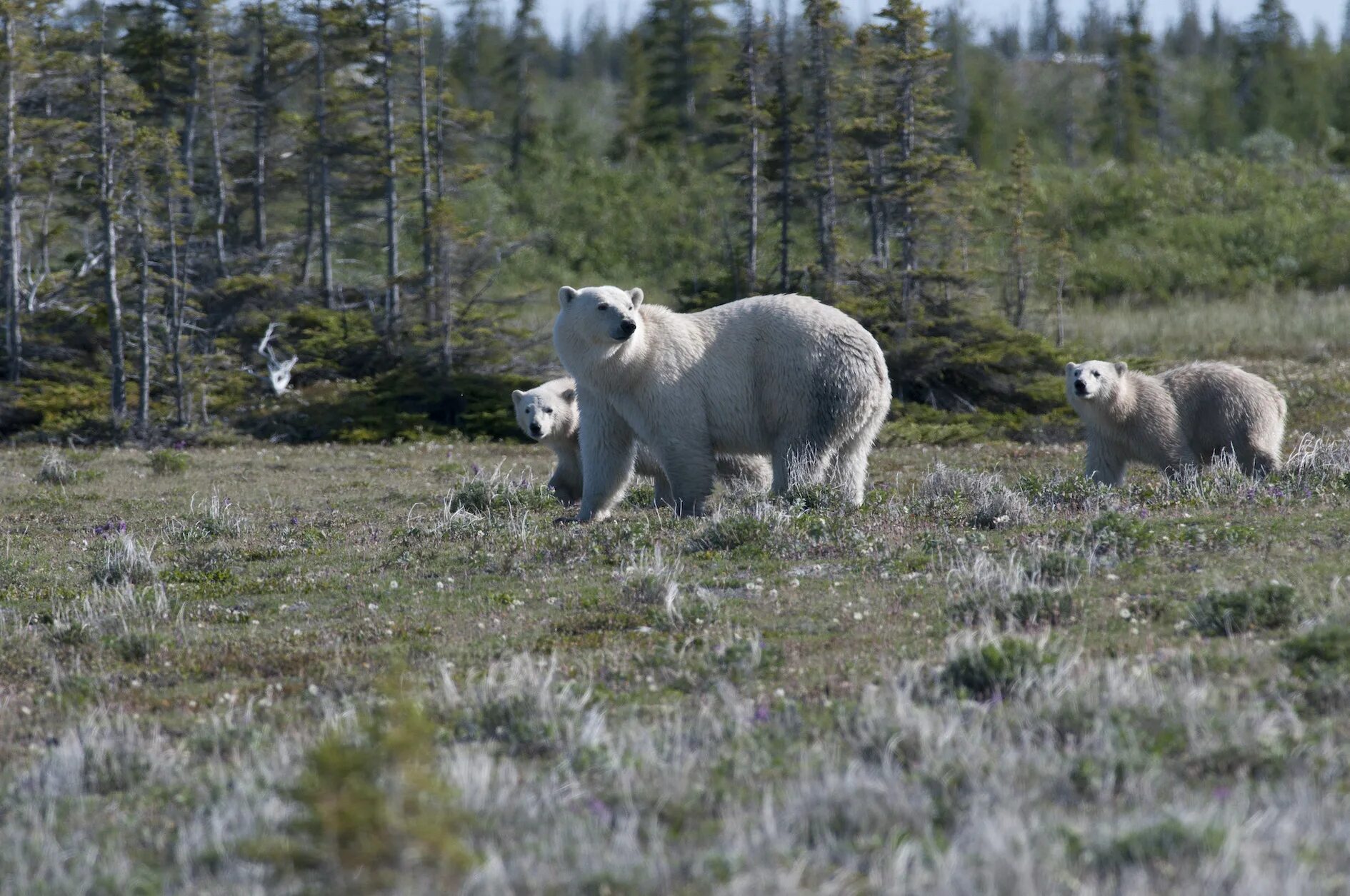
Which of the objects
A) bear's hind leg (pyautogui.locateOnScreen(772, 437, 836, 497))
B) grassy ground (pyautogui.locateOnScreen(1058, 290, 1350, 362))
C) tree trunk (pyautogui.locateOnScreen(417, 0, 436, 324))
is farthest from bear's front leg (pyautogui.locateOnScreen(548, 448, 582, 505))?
grassy ground (pyautogui.locateOnScreen(1058, 290, 1350, 362))

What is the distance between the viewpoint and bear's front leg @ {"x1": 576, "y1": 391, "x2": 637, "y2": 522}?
10.7 meters

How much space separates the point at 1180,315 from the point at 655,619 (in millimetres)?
26584

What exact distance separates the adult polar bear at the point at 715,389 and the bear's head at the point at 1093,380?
6.55 ft

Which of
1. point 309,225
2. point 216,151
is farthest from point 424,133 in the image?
point 309,225

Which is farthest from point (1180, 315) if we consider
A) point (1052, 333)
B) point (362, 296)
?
point (362, 296)

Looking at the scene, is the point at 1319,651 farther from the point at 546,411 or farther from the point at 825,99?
the point at 825,99

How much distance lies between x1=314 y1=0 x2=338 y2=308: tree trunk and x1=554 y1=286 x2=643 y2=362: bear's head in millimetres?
21229

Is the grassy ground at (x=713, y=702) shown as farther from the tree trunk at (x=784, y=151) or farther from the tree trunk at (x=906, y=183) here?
the tree trunk at (x=784, y=151)

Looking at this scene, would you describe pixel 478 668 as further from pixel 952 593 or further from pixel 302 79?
pixel 302 79

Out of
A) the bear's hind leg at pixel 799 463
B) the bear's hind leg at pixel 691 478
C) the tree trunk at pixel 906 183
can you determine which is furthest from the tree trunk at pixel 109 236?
the bear's hind leg at pixel 799 463

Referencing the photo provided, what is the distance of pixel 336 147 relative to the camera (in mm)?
30172

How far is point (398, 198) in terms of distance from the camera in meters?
31.0

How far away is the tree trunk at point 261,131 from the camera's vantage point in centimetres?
3316

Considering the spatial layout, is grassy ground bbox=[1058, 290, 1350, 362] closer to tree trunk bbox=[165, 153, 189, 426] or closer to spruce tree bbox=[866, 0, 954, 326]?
spruce tree bbox=[866, 0, 954, 326]
